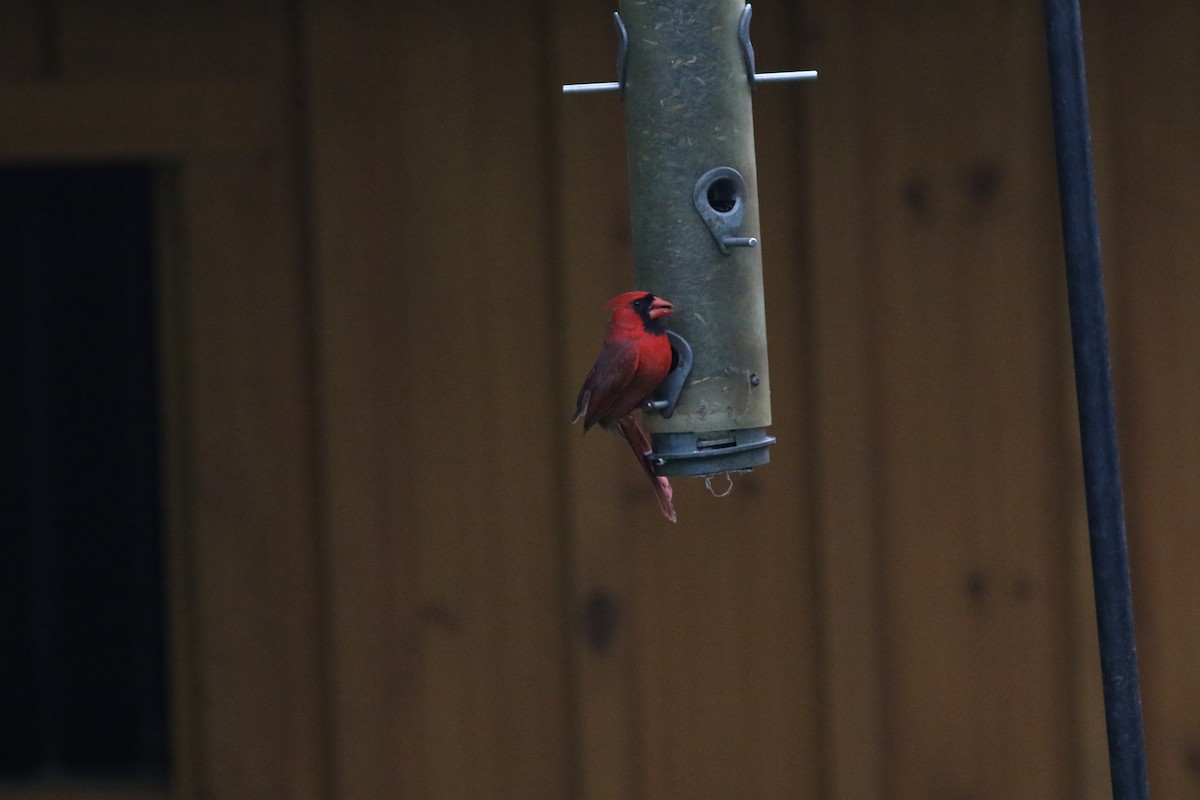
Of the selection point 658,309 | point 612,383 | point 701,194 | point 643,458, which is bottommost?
point 643,458

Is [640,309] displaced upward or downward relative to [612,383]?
upward

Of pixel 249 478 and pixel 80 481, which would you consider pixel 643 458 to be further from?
pixel 80 481

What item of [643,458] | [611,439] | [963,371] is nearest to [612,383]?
[643,458]

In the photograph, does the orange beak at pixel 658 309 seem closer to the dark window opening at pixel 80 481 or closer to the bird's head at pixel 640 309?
the bird's head at pixel 640 309

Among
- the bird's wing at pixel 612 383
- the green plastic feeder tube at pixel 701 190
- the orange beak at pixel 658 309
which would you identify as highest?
the green plastic feeder tube at pixel 701 190

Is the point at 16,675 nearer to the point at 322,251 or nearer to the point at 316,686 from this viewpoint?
the point at 316,686

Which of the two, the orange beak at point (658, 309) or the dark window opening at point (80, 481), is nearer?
the orange beak at point (658, 309)

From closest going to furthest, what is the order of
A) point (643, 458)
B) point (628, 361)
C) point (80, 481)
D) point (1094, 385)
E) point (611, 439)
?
point (1094, 385), point (628, 361), point (643, 458), point (611, 439), point (80, 481)

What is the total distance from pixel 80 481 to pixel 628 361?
1.95 m

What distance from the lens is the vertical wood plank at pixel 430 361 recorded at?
331 cm

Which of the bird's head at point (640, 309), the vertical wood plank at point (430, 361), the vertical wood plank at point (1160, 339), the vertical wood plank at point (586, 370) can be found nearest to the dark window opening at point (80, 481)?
the vertical wood plank at point (430, 361)

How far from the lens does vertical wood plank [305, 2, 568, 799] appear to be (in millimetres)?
3307

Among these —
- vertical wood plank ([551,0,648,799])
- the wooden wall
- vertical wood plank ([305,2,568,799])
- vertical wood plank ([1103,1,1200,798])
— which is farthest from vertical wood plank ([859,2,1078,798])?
vertical wood plank ([305,2,568,799])

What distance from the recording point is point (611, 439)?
3.28m
